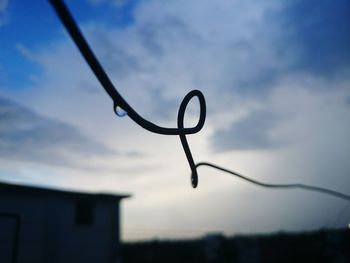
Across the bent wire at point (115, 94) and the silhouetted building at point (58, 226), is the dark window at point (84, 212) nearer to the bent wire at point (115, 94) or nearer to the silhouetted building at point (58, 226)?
the silhouetted building at point (58, 226)

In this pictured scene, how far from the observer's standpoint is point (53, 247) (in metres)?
13.6

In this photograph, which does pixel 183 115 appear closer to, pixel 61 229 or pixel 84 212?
pixel 61 229

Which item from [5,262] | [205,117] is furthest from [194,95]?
[5,262]

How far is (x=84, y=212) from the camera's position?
1545cm

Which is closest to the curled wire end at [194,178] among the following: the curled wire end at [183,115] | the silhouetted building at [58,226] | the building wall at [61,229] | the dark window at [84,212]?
the curled wire end at [183,115]

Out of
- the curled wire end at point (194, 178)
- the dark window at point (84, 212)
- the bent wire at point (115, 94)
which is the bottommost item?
the curled wire end at point (194, 178)

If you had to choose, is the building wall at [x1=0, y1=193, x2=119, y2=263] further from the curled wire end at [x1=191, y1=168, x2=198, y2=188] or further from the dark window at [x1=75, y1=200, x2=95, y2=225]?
the curled wire end at [x1=191, y1=168, x2=198, y2=188]

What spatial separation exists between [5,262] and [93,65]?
14.1 meters

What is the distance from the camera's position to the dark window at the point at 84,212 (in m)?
15.1

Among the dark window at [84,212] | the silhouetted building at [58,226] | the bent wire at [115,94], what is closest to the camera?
the bent wire at [115,94]

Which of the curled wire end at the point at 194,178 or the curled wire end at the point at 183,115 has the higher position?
the curled wire end at the point at 183,115

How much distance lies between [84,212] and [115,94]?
15822mm

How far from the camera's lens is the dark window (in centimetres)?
1513

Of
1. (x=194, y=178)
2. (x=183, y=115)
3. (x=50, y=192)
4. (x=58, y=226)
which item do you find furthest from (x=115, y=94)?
(x=58, y=226)
